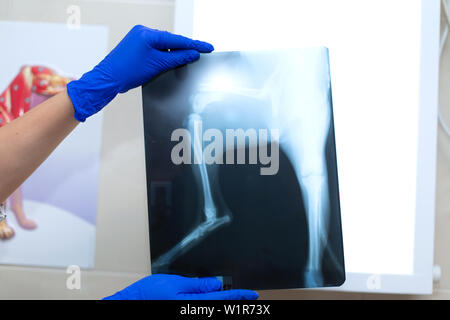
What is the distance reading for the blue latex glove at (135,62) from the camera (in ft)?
2.32

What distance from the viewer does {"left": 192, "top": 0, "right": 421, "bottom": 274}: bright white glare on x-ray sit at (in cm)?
79

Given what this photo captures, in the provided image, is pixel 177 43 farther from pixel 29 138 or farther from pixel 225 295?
pixel 225 295

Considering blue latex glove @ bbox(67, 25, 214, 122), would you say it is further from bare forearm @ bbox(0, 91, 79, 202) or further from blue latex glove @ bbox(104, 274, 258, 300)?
blue latex glove @ bbox(104, 274, 258, 300)

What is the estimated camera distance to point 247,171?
0.70 m

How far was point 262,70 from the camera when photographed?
0.71m

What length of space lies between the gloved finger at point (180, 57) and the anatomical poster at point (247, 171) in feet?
0.06

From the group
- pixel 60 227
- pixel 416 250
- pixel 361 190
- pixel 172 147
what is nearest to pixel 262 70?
pixel 172 147

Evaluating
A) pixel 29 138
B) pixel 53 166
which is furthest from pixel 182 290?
pixel 53 166

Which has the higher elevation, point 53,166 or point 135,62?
point 135,62

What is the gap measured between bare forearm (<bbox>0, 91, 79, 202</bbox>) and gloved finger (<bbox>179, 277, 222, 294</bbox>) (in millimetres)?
419

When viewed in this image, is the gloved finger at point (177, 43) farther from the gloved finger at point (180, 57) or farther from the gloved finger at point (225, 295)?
the gloved finger at point (225, 295)

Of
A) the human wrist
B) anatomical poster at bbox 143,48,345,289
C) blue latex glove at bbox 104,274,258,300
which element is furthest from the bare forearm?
blue latex glove at bbox 104,274,258,300

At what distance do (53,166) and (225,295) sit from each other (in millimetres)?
637

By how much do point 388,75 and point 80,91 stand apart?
73 cm
